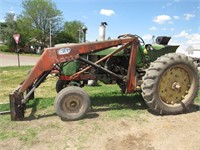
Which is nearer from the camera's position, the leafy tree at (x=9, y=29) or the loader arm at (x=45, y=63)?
the loader arm at (x=45, y=63)

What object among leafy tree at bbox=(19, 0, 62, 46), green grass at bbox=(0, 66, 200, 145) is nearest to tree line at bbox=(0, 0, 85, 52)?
leafy tree at bbox=(19, 0, 62, 46)

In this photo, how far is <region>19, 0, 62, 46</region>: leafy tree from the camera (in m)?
54.6

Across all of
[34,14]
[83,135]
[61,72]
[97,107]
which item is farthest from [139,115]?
[34,14]

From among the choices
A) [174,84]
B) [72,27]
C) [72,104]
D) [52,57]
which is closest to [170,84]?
[174,84]

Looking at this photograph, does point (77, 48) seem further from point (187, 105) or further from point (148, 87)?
point (187, 105)

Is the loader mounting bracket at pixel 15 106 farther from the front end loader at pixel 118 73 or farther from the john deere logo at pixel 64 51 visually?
the john deere logo at pixel 64 51

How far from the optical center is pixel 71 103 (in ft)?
17.5

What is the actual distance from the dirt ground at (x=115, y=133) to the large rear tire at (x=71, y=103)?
150mm

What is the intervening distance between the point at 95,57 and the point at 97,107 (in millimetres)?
1211

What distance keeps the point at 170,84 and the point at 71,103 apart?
2203 millimetres

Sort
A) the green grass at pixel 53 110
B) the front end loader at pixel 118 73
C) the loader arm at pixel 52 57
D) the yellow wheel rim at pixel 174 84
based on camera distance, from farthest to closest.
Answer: the yellow wheel rim at pixel 174 84
the loader arm at pixel 52 57
the front end loader at pixel 118 73
the green grass at pixel 53 110

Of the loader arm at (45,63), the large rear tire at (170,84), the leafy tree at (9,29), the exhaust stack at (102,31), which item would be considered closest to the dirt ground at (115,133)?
the large rear tire at (170,84)

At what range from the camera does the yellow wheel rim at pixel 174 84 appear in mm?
5727

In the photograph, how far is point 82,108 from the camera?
17.6 feet
